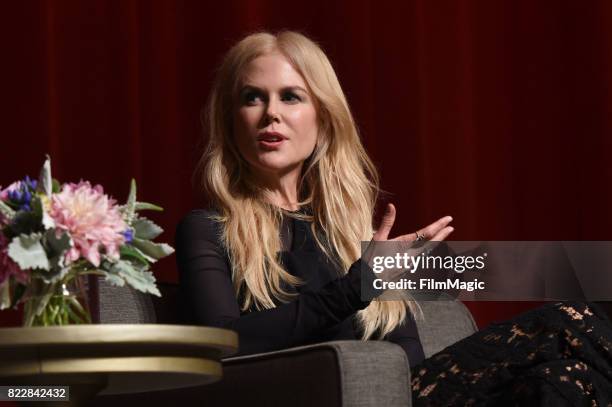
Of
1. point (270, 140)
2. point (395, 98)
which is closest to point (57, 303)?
point (270, 140)

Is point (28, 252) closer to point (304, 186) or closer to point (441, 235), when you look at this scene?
point (441, 235)

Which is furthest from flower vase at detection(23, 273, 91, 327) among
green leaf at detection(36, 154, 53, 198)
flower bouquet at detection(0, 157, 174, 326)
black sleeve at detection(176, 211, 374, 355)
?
black sleeve at detection(176, 211, 374, 355)

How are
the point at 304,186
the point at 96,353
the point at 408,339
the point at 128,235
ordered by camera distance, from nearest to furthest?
the point at 96,353 → the point at 128,235 → the point at 408,339 → the point at 304,186

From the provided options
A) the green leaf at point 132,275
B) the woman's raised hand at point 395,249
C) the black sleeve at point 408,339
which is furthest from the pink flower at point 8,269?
the black sleeve at point 408,339

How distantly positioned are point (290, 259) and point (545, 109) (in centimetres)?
126

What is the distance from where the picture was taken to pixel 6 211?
1.49 m

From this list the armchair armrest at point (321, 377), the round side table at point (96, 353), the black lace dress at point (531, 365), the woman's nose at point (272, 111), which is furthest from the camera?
the woman's nose at point (272, 111)

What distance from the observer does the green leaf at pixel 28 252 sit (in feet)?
4.68

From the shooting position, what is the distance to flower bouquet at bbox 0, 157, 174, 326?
1.45 m

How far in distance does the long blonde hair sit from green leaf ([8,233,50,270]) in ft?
2.59

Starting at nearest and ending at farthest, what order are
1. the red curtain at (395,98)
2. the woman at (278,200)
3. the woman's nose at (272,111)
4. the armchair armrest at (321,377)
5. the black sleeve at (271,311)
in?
1. the armchair armrest at (321,377)
2. the black sleeve at (271,311)
3. the woman at (278,200)
4. the woman's nose at (272,111)
5. the red curtain at (395,98)

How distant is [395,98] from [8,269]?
1.86 m

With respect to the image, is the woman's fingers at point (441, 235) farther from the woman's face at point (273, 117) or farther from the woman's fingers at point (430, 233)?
the woman's face at point (273, 117)

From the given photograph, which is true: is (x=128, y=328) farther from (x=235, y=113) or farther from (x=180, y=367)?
(x=235, y=113)
